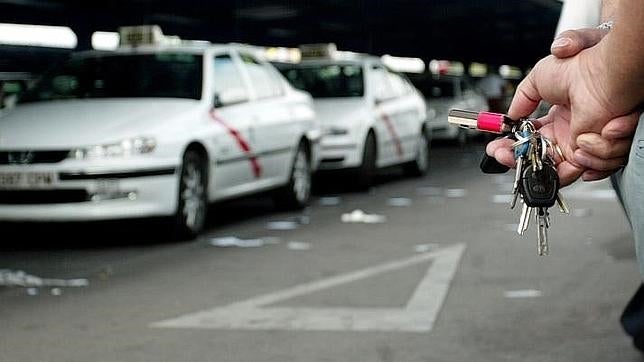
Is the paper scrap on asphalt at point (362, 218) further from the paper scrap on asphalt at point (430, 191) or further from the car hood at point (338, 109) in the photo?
the car hood at point (338, 109)

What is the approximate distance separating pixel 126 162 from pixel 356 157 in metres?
5.05

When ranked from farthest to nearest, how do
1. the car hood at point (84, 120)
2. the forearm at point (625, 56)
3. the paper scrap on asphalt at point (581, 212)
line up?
the paper scrap on asphalt at point (581, 212), the car hood at point (84, 120), the forearm at point (625, 56)

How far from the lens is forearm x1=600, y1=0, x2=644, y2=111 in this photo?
1773mm

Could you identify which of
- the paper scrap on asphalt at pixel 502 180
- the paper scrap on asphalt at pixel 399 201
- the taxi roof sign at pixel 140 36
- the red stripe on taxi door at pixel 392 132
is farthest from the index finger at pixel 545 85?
the paper scrap on asphalt at pixel 502 180

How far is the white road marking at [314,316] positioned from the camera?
5762 millimetres

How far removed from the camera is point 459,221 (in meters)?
10.3

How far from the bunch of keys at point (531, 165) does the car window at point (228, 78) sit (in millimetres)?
7894

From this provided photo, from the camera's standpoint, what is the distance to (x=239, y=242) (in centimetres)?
909

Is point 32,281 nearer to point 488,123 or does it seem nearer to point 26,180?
point 26,180

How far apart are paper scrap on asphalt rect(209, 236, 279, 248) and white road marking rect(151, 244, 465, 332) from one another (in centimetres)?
201

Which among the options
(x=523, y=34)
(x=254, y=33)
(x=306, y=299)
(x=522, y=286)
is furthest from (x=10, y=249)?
(x=523, y=34)

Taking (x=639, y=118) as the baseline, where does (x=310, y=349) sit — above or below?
below

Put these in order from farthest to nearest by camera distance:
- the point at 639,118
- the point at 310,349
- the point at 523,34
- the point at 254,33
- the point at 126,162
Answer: the point at 523,34 < the point at 254,33 < the point at 126,162 < the point at 310,349 < the point at 639,118

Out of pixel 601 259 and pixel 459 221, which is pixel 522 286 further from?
pixel 459 221
